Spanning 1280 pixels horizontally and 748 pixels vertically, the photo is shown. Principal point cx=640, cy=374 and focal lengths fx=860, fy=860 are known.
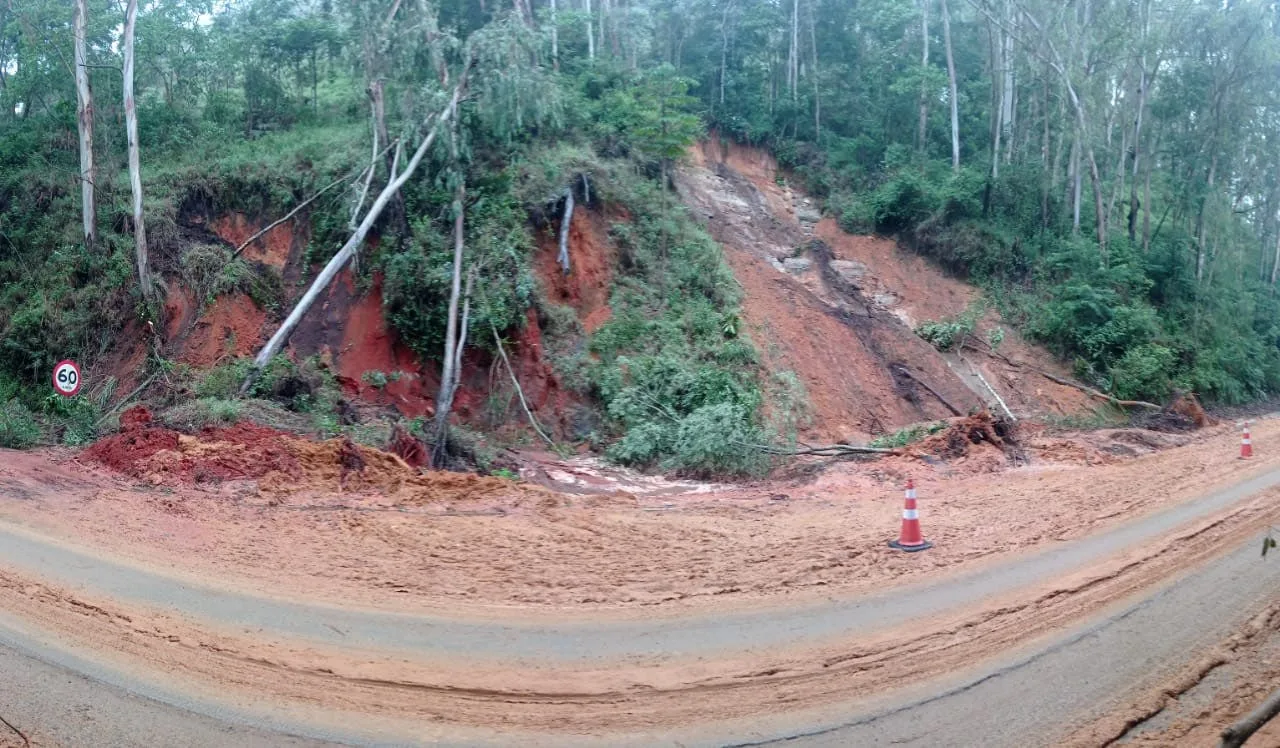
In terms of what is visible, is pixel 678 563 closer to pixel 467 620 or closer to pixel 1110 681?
pixel 467 620

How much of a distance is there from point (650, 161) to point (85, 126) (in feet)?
46.0

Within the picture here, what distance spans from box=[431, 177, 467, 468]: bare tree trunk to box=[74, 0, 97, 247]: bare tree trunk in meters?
8.06

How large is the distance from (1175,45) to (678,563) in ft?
108

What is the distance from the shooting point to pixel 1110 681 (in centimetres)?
577

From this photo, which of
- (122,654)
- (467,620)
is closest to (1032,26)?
(467,620)

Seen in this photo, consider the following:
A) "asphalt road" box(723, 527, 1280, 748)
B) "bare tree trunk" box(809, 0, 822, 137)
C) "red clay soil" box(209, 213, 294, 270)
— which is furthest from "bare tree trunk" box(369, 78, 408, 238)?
"bare tree trunk" box(809, 0, 822, 137)

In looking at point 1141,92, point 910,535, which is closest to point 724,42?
point 1141,92

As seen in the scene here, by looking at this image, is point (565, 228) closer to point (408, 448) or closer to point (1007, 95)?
point (408, 448)

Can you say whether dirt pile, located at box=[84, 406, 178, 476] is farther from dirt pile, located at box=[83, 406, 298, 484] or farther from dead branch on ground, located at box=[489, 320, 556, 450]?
dead branch on ground, located at box=[489, 320, 556, 450]

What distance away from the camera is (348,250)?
18.5 metres

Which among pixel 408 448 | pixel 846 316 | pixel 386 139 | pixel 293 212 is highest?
pixel 386 139

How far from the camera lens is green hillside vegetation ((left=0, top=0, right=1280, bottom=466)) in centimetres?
1875

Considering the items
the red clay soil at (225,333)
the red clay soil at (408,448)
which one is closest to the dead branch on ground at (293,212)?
the red clay soil at (225,333)

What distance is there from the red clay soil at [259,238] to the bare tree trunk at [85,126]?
8.16 ft
